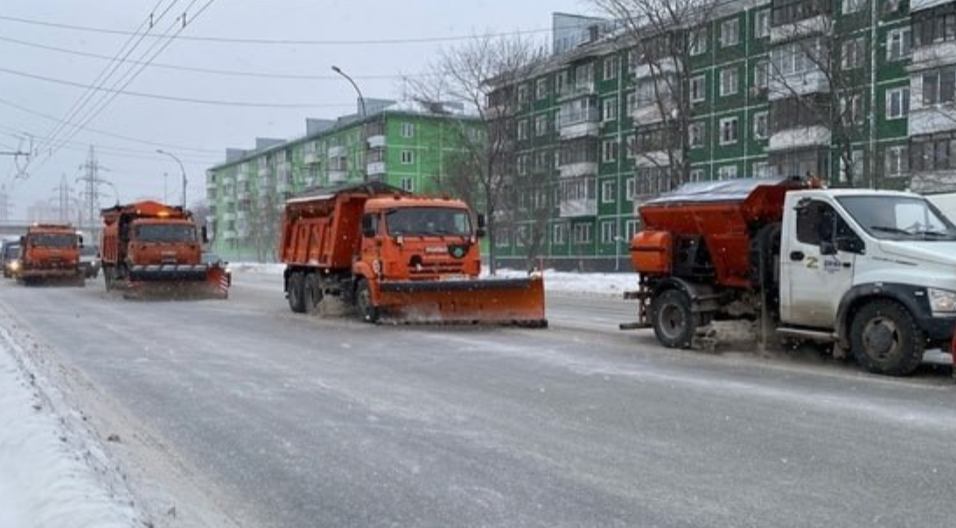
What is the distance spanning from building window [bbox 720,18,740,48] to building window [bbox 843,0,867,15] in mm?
18898

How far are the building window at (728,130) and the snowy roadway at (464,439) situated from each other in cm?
4537

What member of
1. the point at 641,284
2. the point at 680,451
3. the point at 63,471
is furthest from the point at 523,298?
the point at 63,471

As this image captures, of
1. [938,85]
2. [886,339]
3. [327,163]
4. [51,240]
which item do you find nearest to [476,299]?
[886,339]

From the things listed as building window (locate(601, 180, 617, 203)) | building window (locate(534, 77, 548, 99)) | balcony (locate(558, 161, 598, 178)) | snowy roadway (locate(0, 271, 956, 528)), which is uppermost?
building window (locate(534, 77, 548, 99))

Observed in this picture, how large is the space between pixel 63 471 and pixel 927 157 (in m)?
46.4

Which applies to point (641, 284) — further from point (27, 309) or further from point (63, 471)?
point (27, 309)

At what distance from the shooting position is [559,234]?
236ft

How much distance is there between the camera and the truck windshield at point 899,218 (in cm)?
1178

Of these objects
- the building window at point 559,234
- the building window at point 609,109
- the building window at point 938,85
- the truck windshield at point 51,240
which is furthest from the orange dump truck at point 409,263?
the building window at point 559,234

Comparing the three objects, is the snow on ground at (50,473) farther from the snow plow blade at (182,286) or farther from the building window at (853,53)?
the building window at (853,53)

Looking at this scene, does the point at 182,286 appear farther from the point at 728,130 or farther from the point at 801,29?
the point at 728,130

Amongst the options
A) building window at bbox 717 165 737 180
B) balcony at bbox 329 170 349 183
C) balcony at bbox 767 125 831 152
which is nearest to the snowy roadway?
balcony at bbox 767 125 831 152

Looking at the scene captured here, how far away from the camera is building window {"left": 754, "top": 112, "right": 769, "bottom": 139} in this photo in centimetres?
5397

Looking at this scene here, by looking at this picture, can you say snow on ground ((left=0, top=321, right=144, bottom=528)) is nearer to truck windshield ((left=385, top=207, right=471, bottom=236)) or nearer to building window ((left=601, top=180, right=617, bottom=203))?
truck windshield ((left=385, top=207, right=471, bottom=236))
